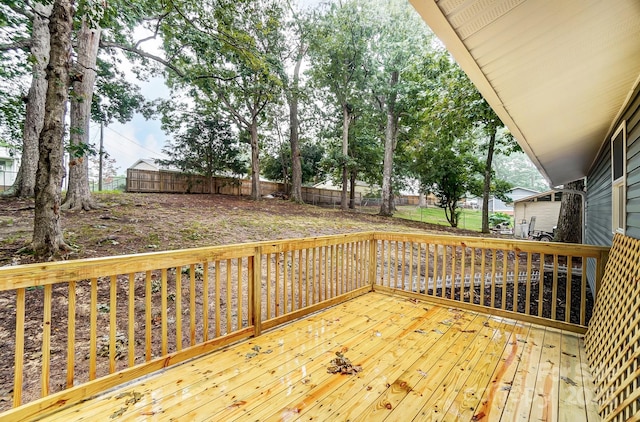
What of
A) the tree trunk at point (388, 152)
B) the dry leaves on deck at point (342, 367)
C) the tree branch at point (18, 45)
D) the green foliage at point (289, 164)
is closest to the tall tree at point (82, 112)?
the tree branch at point (18, 45)

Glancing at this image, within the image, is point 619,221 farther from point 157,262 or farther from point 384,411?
point 157,262

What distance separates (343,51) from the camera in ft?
47.2

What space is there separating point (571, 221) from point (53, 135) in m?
11.5

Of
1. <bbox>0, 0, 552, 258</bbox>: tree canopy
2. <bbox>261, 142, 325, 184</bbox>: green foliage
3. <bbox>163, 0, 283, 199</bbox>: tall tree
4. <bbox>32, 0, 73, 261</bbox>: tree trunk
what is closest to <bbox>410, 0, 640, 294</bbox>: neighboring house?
<bbox>32, 0, 73, 261</bbox>: tree trunk

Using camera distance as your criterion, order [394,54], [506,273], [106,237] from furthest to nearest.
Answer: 1. [394,54]
2. [106,237]
3. [506,273]

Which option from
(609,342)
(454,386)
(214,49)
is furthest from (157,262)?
(214,49)

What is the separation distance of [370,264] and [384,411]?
2609 millimetres

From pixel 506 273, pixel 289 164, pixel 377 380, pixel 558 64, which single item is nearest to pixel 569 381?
pixel 506 273

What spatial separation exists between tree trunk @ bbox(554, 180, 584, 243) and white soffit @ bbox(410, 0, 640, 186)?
591cm

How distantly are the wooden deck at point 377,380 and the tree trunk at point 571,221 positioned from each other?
6697 mm

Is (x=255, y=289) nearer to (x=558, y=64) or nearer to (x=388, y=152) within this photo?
(x=558, y=64)

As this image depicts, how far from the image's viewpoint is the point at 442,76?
29.6 feet

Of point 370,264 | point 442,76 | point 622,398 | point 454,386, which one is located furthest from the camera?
point 442,76

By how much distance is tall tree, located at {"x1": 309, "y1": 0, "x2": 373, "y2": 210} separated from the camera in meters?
14.0
